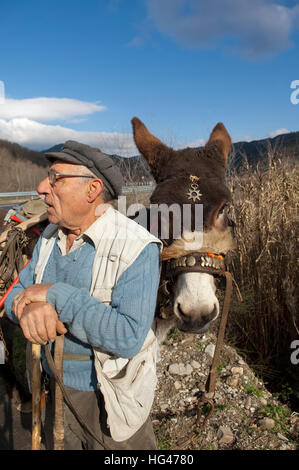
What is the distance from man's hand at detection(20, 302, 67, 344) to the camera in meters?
1.49

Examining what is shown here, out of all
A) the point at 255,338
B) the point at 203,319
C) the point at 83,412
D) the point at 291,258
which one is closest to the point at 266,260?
the point at 291,258

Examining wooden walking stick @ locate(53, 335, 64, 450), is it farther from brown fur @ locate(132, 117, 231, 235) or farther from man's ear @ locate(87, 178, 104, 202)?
brown fur @ locate(132, 117, 231, 235)

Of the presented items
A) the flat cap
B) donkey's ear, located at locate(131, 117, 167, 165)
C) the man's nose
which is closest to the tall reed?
donkey's ear, located at locate(131, 117, 167, 165)

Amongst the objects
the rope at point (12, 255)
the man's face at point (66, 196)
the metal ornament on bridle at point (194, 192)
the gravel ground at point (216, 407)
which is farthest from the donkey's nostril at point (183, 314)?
the rope at point (12, 255)

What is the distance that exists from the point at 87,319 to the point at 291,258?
13.3ft

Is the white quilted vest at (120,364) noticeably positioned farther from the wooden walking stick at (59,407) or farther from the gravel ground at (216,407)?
the gravel ground at (216,407)

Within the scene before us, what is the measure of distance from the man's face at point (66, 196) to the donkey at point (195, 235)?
2.84 ft

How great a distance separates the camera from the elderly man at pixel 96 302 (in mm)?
1519

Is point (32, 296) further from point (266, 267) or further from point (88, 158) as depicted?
point (266, 267)

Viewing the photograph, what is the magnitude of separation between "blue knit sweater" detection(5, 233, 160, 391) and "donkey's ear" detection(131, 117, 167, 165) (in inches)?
69.9

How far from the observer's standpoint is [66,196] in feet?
5.88

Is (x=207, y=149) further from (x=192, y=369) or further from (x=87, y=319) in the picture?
(x=192, y=369)

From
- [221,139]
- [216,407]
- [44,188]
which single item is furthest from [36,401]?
[221,139]

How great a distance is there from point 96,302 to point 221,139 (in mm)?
2474
